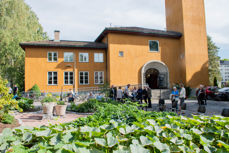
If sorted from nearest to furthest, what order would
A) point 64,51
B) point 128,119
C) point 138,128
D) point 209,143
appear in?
point 209,143
point 138,128
point 128,119
point 64,51

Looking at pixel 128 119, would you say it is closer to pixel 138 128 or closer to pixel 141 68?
pixel 138 128

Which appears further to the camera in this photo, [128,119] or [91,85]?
[91,85]

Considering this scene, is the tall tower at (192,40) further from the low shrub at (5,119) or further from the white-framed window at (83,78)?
the low shrub at (5,119)

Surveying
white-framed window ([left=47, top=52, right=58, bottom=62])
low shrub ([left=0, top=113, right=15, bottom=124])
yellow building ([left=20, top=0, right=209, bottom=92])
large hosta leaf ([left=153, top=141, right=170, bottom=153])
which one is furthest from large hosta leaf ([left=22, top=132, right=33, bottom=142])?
white-framed window ([left=47, top=52, right=58, bottom=62])

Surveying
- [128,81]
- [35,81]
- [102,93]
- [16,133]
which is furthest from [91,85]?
[16,133]

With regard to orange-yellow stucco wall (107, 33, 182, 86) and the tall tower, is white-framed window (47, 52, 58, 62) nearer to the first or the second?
orange-yellow stucco wall (107, 33, 182, 86)

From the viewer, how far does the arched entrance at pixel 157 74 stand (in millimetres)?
Result: 22375

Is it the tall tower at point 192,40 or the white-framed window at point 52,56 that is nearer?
the white-framed window at point 52,56

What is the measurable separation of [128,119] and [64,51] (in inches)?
762

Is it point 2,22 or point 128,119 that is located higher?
point 2,22

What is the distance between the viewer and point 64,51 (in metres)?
20.7

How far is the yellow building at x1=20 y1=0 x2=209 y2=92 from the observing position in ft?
65.5

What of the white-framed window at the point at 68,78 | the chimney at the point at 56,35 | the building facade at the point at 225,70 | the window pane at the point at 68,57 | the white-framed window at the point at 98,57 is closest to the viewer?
the white-framed window at the point at 68,78

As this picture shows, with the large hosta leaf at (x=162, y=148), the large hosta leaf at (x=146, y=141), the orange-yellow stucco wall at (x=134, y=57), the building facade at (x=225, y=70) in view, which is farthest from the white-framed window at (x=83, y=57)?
the building facade at (x=225, y=70)
